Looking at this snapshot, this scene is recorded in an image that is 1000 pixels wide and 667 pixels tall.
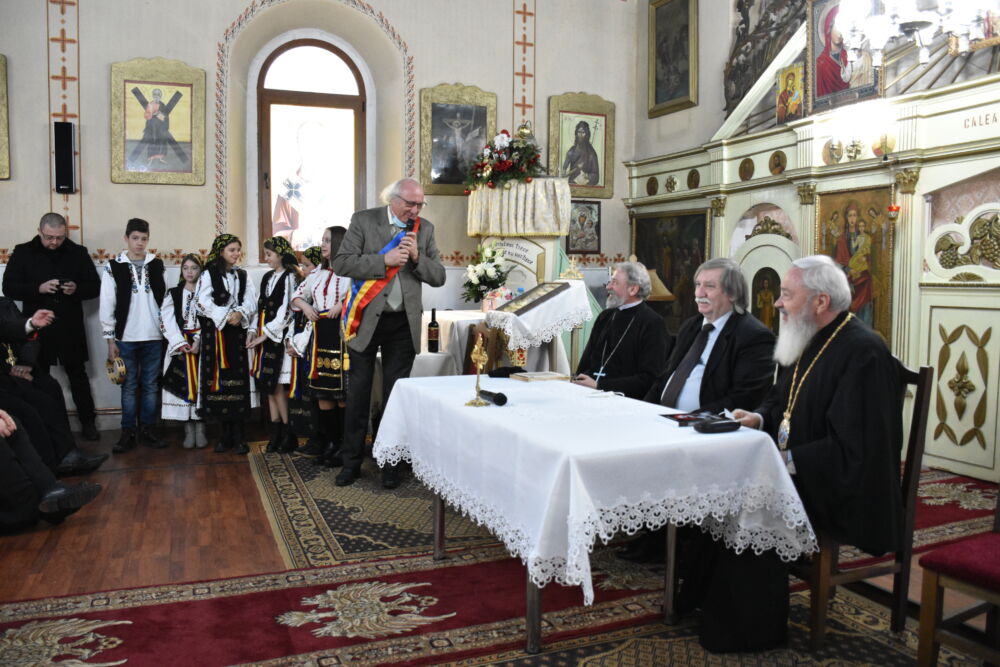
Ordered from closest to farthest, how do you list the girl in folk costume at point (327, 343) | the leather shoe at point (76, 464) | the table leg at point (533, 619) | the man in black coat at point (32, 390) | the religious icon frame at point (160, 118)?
the table leg at point (533, 619)
the man in black coat at point (32, 390)
the leather shoe at point (76, 464)
the girl in folk costume at point (327, 343)
the religious icon frame at point (160, 118)

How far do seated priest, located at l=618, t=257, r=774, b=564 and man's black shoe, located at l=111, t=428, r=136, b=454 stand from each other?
453 centimetres

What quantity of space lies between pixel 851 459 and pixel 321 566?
244 centimetres

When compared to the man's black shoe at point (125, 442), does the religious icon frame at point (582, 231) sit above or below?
above

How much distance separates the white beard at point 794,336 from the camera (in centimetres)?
312

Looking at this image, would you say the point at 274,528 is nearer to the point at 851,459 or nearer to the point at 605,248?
the point at 851,459

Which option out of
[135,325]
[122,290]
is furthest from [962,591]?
[122,290]

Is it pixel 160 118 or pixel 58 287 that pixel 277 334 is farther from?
pixel 160 118

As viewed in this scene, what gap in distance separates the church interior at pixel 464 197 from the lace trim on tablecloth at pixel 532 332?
27 centimetres

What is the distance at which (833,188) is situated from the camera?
6.55 m

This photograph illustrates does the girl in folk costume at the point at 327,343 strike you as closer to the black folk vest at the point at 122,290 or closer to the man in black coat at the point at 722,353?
the black folk vest at the point at 122,290

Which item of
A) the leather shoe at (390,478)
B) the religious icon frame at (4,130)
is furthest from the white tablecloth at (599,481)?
the religious icon frame at (4,130)

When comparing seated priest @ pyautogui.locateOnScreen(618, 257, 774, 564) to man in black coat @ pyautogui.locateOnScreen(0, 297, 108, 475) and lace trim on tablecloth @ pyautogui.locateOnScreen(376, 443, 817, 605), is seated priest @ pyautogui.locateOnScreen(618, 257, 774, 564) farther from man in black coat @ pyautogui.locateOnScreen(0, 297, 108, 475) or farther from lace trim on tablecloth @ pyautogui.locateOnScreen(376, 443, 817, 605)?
man in black coat @ pyautogui.locateOnScreen(0, 297, 108, 475)

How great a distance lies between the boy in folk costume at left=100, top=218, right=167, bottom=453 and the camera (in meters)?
6.63

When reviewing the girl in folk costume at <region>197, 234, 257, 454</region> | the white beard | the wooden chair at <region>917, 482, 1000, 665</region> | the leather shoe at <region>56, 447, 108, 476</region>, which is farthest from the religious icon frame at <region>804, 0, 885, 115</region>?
the leather shoe at <region>56, 447, 108, 476</region>
